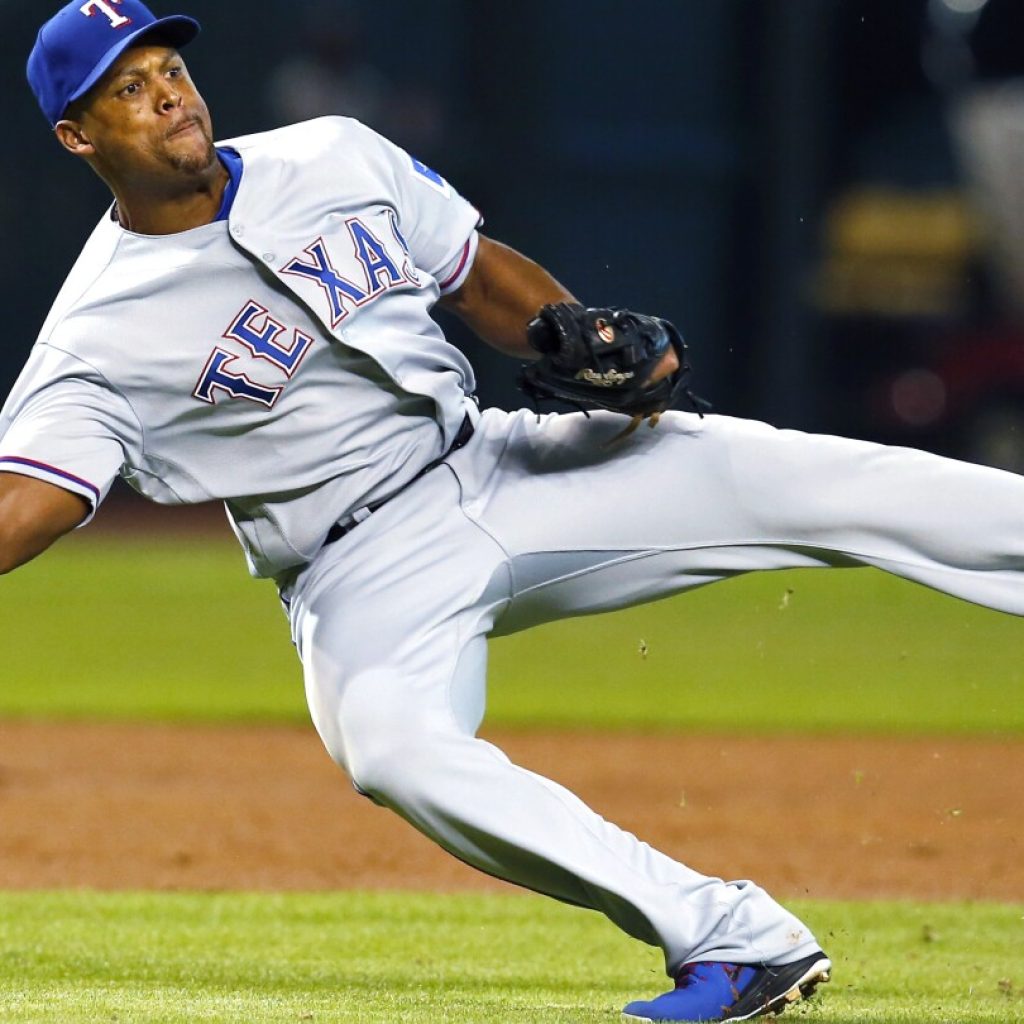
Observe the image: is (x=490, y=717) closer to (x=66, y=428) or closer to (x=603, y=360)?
(x=603, y=360)

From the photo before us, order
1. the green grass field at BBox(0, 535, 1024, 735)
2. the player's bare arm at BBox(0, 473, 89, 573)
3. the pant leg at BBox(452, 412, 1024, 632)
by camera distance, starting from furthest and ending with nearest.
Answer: the green grass field at BBox(0, 535, 1024, 735) < the pant leg at BBox(452, 412, 1024, 632) < the player's bare arm at BBox(0, 473, 89, 573)

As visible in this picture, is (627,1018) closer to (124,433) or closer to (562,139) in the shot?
(124,433)

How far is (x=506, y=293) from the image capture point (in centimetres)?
369

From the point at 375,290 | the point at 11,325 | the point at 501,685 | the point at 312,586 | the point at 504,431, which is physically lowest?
the point at 11,325

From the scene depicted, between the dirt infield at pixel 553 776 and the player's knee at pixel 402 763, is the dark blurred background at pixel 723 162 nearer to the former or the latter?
the dirt infield at pixel 553 776

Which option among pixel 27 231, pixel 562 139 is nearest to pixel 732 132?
pixel 562 139

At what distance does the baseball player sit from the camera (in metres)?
3.09

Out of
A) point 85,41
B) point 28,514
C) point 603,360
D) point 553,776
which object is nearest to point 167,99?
point 85,41

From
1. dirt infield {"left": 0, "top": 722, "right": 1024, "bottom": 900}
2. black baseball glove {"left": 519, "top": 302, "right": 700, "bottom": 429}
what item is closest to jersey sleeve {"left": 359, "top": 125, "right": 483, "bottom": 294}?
black baseball glove {"left": 519, "top": 302, "right": 700, "bottom": 429}

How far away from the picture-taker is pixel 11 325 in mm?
14656

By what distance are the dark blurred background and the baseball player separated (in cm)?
1058

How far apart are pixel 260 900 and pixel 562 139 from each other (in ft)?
37.0

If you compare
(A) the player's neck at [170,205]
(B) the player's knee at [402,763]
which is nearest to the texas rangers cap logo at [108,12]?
(A) the player's neck at [170,205]

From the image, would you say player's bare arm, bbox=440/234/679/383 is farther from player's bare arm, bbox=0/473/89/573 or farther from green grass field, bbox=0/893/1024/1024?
green grass field, bbox=0/893/1024/1024
